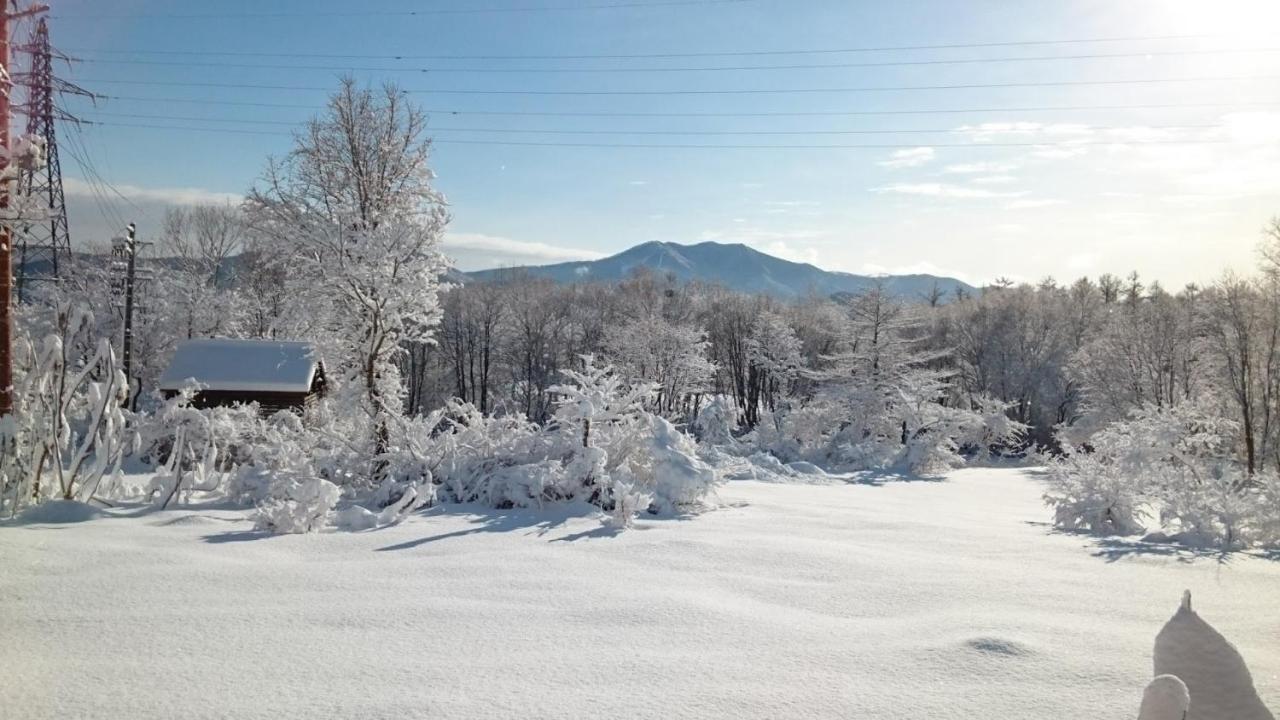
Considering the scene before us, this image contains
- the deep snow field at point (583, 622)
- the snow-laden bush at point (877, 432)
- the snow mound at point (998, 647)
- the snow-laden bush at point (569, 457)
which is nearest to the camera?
the deep snow field at point (583, 622)

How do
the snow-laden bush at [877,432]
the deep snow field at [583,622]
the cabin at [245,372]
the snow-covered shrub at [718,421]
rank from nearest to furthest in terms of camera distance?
the deep snow field at [583,622]
the snow-covered shrub at [718,421]
the cabin at [245,372]
the snow-laden bush at [877,432]

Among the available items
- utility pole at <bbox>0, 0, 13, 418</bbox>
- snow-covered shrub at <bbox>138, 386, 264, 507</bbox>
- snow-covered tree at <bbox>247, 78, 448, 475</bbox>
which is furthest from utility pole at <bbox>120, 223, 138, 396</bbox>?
utility pole at <bbox>0, 0, 13, 418</bbox>

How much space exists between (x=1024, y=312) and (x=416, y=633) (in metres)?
52.2

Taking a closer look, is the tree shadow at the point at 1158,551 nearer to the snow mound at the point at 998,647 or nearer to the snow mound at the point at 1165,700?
the snow mound at the point at 998,647

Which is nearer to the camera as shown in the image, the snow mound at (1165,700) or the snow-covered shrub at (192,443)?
the snow mound at (1165,700)

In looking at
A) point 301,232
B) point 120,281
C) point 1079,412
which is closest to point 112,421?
point 301,232

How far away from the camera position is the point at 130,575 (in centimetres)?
506

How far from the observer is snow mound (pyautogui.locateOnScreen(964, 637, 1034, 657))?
394 centimetres

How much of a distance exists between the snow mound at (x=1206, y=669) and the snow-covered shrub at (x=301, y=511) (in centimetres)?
686

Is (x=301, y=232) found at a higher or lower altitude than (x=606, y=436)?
higher

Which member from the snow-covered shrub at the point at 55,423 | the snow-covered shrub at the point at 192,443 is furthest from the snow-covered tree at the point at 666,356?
the snow-covered shrub at the point at 55,423

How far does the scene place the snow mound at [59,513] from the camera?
687 centimetres

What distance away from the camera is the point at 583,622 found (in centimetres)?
451

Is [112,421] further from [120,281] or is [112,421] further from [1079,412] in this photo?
[1079,412]
